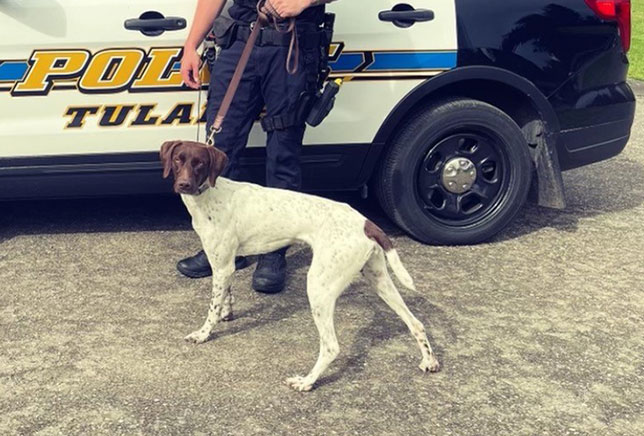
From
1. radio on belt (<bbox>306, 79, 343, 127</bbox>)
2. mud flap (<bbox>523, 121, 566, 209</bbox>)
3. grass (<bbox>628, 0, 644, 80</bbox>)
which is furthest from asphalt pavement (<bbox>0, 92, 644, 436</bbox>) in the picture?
grass (<bbox>628, 0, 644, 80</bbox>)

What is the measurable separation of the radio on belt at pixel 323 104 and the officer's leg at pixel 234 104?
265mm

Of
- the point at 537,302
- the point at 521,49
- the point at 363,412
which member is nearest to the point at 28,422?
the point at 363,412

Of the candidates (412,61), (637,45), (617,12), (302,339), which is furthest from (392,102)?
(637,45)

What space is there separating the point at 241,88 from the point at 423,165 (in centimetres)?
122

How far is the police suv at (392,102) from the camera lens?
14.8 ft

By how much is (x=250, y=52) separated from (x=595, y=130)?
2.15 metres

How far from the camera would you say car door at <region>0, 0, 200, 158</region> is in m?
4.47

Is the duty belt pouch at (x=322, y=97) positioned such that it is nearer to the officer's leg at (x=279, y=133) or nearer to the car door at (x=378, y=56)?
the officer's leg at (x=279, y=133)

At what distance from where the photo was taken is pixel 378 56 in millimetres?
4758

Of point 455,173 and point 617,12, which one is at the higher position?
point 617,12

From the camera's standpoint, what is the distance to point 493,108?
508 centimetres

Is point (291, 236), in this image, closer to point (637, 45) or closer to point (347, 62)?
point (347, 62)

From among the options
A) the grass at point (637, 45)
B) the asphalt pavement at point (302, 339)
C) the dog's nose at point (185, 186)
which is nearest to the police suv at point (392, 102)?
the asphalt pavement at point (302, 339)

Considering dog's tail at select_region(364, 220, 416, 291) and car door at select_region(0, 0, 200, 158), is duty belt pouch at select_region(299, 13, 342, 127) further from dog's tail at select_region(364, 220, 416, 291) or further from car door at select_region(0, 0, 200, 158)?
dog's tail at select_region(364, 220, 416, 291)
